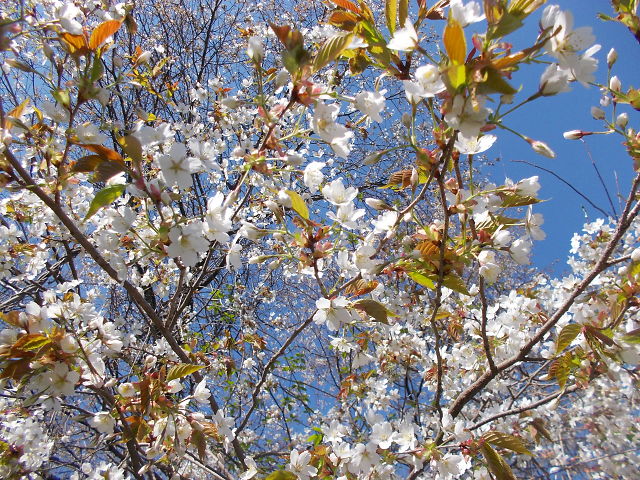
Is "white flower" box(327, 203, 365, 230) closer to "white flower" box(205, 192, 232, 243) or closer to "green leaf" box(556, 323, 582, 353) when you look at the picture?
"white flower" box(205, 192, 232, 243)

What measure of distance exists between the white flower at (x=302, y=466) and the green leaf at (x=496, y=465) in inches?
21.5

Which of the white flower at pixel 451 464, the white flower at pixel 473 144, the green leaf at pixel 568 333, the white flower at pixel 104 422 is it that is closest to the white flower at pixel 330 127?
the white flower at pixel 473 144

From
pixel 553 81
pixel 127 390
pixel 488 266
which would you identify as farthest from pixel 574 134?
pixel 127 390

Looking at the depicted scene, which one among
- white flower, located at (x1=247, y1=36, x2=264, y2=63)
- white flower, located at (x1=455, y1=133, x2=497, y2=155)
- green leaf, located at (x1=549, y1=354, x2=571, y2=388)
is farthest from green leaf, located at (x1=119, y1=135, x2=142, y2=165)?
green leaf, located at (x1=549, y1=354, x2=571, y2=388)

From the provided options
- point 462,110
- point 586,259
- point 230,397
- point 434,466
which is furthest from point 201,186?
point 462,110

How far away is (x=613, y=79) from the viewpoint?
138 cm

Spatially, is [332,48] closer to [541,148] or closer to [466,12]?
[466,12]

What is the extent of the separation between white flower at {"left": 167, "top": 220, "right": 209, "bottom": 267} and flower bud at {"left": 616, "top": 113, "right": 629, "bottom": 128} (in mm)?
1322

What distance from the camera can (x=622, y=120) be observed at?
1.32 metres

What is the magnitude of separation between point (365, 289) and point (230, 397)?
3.31 meters

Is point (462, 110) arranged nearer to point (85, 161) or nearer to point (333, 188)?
point (333, 188)

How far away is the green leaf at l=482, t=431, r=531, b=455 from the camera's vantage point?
45.9 inches

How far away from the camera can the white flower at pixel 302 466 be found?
1.37 metres

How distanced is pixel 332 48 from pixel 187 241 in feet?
1.70
